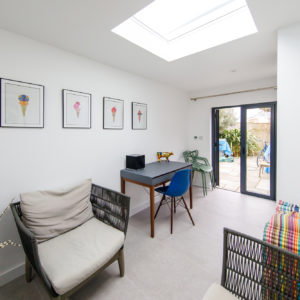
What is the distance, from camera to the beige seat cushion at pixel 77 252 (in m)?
1.23

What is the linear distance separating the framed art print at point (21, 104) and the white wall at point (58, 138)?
0.06 meters

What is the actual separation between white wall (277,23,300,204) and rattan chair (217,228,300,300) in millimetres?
1093

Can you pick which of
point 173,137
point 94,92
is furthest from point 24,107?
point 173,137

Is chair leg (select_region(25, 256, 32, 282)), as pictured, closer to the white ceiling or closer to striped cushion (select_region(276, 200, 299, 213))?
the white ceiling

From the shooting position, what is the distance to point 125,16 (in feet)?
5.05

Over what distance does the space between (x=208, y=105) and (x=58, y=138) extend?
11.1ft

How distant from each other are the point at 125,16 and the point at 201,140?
3.30 metres

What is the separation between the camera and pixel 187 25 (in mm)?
2090

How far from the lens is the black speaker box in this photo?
2725mm

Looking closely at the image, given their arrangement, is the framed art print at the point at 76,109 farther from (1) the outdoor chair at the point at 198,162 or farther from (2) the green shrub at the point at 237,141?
(2) the green shrub at the point at 237,141

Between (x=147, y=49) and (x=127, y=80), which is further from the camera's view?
(x=127, y=80)

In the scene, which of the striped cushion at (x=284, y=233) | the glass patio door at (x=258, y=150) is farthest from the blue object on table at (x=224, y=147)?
the striped cushion at (x=284, y=233)

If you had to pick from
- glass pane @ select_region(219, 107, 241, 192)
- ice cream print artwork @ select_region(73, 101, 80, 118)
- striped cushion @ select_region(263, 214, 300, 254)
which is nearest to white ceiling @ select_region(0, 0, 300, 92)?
ice cream print artwork @ select_region(73, 101, 80, 118)

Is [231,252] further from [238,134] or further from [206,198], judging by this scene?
[238,134]
